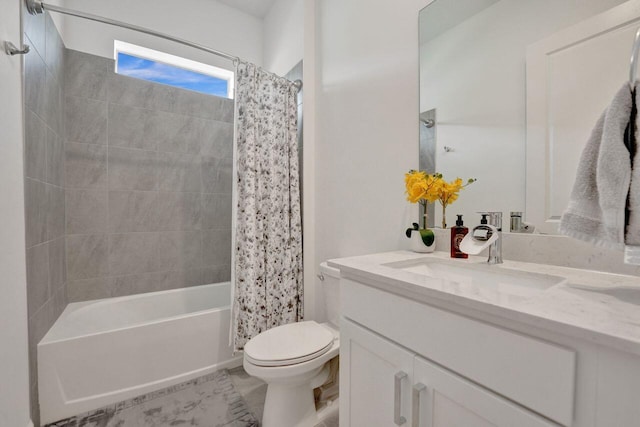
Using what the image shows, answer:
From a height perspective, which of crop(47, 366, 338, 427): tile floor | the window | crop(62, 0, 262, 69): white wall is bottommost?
crop(47, 366, 338, 427): tile floor

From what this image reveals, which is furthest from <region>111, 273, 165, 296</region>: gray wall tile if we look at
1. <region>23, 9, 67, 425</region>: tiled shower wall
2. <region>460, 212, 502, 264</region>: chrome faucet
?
<region>460, 212, 502, 264</region>: chrome faucet

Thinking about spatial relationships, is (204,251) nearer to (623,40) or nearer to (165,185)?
(165,185)

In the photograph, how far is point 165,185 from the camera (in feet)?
7.71

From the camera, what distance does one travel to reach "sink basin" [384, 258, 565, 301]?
683mm

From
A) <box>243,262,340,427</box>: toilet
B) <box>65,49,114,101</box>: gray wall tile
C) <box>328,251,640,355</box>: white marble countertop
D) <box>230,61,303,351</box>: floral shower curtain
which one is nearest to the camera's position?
<box>328,251,640,355</box>: white marble countertop

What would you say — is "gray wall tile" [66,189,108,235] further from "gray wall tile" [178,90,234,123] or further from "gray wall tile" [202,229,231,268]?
"gray wall tile" [178,90,234,123]

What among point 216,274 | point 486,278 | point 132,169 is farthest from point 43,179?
point 486,278

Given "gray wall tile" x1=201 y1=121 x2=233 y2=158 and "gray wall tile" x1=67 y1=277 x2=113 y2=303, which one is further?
"gray wall tile" x1=201 y1=121 x2=233 y2=158

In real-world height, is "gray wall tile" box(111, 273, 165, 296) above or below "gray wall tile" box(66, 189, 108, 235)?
below

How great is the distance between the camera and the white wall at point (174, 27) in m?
2.01

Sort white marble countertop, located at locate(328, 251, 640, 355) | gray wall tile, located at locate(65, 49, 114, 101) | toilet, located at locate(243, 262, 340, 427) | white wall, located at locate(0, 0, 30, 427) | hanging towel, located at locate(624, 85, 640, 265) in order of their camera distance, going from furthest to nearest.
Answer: gray wall tile, located at locate(65, 49, 114, 101)
toilet, located at locate(243, 262, 340, 427)
white wall, located at locate(0, 0, 30, 427)
hanging towel, located at locate(624, 85, 640, 265)
white marble countertop, located at locate(328, 251, 640, 355)

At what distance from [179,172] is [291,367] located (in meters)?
1.96

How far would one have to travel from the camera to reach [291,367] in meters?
1.19

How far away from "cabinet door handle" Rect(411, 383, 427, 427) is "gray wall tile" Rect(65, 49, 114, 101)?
107 inches
